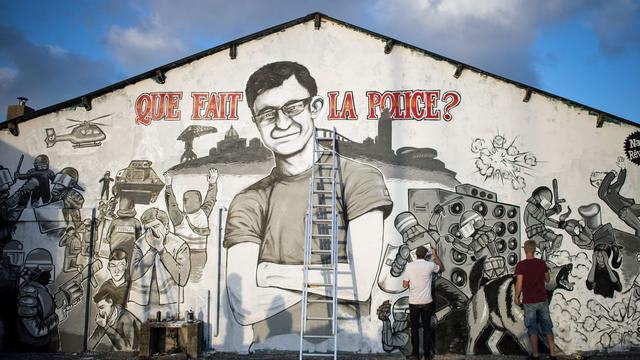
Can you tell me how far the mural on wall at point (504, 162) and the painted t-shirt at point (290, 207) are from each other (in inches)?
76.3

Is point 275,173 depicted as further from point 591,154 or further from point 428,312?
point 591,154

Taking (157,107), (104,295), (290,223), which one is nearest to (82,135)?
(157,107)

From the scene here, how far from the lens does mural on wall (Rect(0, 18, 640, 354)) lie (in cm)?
932

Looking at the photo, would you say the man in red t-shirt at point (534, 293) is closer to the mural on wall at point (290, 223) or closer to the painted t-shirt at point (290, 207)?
the mural on wall at point (290, 223)

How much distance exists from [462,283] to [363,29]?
5.32 m

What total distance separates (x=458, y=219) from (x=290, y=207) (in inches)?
127

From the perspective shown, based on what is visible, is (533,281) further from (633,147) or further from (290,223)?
(290,223)

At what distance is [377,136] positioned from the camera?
32.1 ft

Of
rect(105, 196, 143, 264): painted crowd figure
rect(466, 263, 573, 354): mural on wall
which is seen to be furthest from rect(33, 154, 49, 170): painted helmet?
rect(466, 263, 573, 354): mural on wall

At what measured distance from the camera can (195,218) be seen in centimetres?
980

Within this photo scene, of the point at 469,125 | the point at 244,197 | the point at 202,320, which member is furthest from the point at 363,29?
the point at 202,320

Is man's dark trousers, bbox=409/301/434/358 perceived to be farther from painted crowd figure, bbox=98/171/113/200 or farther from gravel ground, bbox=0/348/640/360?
painted crowd figure, bbox=98/171/113/200

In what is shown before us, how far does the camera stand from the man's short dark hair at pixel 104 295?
31.9 ft

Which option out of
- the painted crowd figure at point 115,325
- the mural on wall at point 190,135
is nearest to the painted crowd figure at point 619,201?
the mural on wall at point 190,135
